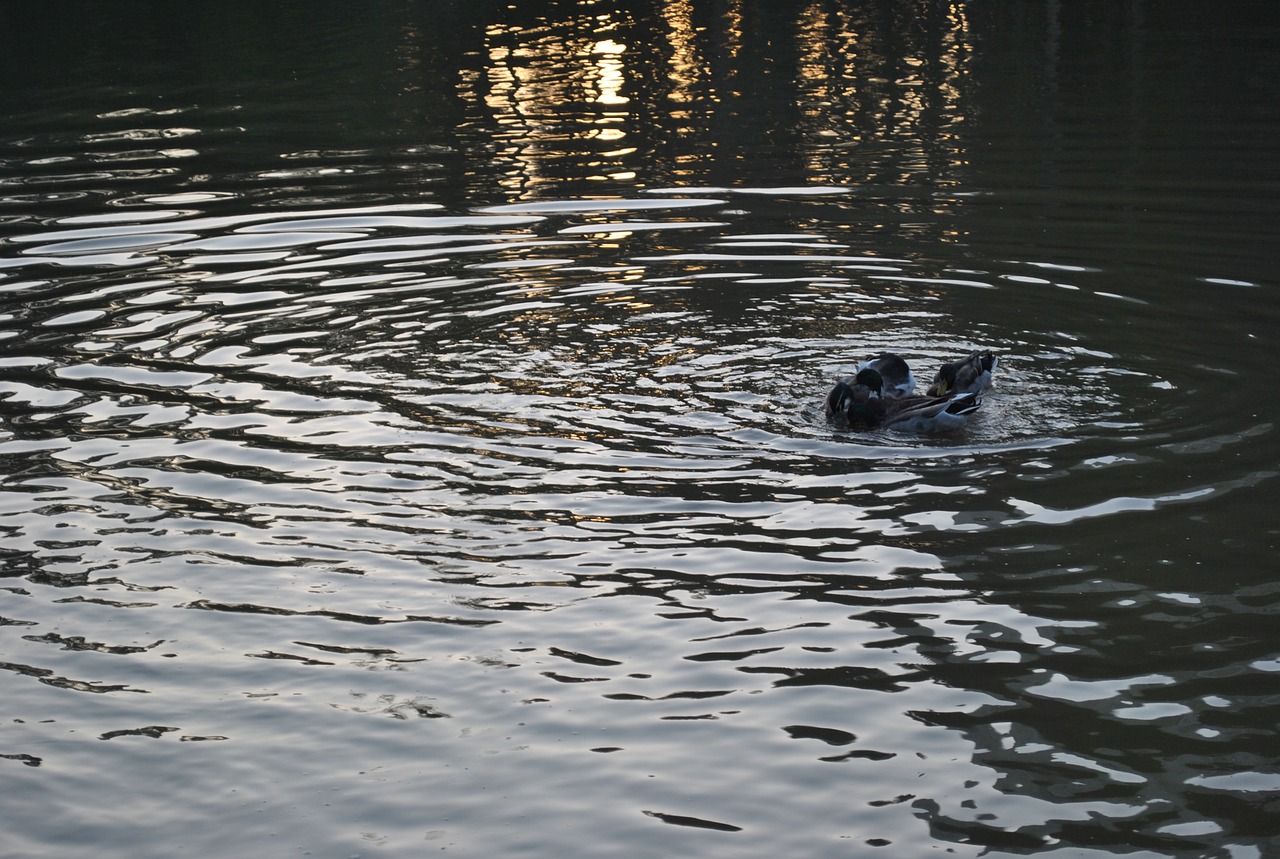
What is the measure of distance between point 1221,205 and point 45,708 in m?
12.8

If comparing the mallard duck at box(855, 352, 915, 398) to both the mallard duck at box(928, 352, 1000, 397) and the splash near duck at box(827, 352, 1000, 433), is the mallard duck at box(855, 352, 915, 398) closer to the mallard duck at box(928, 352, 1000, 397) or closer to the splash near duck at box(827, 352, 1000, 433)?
the splash near duck at box(827, 352, 1000, 433)

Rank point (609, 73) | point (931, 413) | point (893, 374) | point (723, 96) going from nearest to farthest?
1. point (931, 413)
2. point (893, 374)
3. point (723, 96)
4. point (609, 73)

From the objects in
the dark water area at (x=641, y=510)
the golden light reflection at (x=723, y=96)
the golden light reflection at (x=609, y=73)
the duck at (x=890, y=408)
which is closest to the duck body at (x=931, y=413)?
the duck at (x=890, y=408)

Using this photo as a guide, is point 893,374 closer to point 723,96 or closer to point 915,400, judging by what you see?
point 915,400

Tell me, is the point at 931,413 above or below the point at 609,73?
below

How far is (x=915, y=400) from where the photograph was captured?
9.85 metres

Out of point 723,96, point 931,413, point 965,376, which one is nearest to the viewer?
point 931,413

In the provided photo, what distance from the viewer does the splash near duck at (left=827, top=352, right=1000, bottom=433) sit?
31.4 feet

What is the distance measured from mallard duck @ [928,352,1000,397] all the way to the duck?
0.42 ft

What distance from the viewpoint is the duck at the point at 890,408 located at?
9523 mm

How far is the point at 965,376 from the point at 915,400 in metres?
0.37

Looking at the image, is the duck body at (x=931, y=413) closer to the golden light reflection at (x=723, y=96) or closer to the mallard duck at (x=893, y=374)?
the mallard duck at (x=893, y=374)

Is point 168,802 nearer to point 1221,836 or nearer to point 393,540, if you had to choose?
point 393,540

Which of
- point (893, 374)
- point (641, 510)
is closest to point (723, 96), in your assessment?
point (893, 374)
